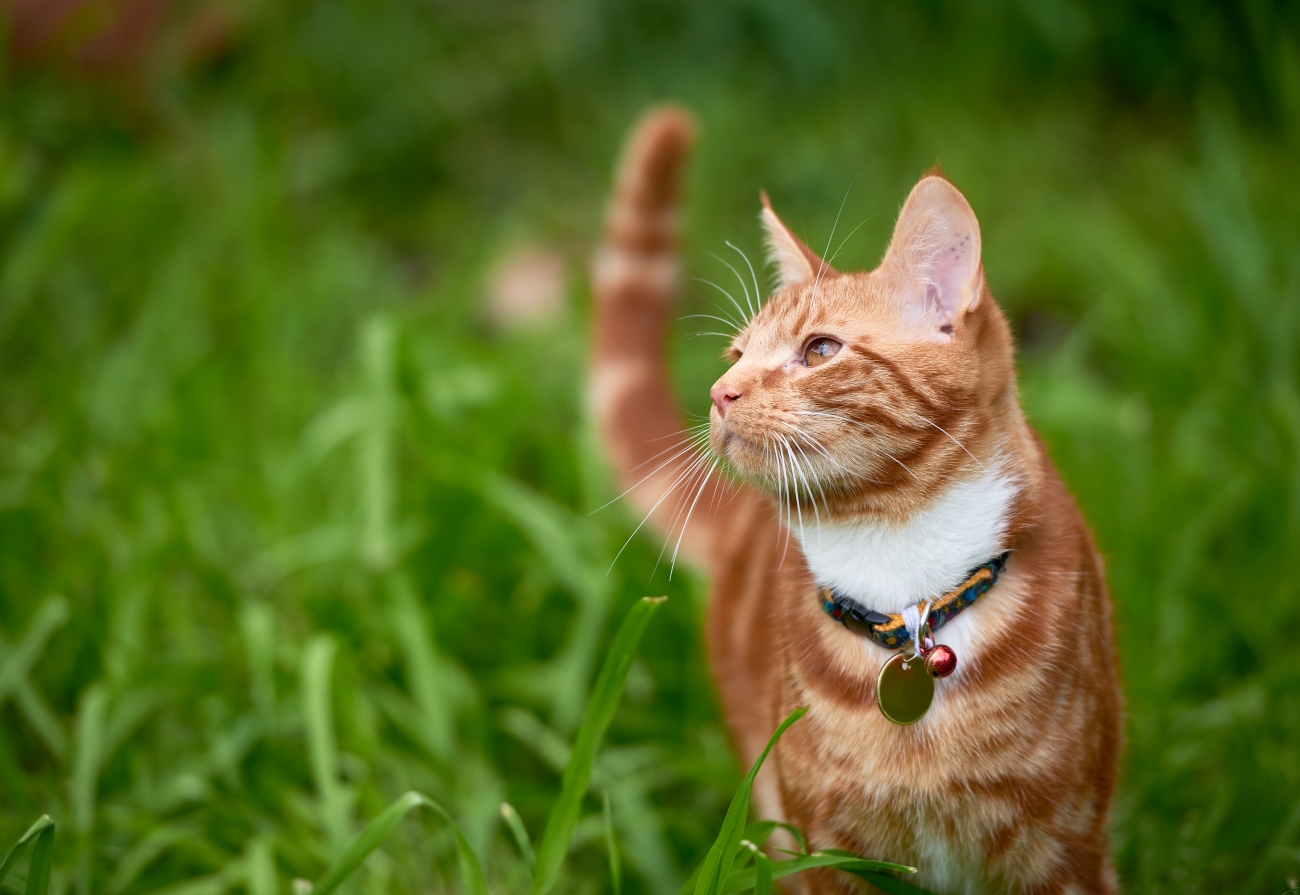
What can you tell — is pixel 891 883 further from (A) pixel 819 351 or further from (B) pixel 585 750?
(A) pixel 819 351

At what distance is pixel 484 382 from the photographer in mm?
2842

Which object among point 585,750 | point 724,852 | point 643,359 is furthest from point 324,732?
point 643,359

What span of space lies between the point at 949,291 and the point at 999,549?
0.32 metres

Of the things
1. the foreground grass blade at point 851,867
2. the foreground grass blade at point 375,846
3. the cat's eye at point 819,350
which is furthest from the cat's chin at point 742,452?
the foreground grass blade at point 375,846

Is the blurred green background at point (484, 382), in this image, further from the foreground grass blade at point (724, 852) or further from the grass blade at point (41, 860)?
the foreground grass blade at point (724, 852)

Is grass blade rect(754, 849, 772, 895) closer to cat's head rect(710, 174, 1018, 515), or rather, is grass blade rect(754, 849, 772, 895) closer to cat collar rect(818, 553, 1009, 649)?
cat collar rect(818, 553, 1009, 649)

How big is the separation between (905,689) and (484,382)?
6.16 ft

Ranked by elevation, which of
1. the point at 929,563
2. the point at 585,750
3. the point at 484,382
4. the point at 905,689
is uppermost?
the point at 484,382

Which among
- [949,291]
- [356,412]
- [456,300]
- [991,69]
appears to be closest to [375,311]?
[456,300]

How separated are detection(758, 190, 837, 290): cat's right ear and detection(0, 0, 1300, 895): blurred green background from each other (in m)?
0.75

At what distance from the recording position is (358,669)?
221cm

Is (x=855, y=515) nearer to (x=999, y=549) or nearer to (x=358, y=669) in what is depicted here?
(x=999, y=549)

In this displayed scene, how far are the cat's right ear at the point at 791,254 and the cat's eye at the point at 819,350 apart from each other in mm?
117

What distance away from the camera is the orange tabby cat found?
3.92 ft
